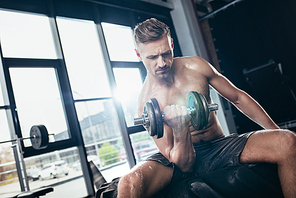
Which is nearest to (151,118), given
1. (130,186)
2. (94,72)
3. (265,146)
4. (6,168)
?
(130,186)

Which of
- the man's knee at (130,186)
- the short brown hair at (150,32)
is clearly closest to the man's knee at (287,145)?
the man's knee at (130,186)

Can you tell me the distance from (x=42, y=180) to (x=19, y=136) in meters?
1.85

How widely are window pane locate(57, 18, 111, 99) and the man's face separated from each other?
75.0 inches

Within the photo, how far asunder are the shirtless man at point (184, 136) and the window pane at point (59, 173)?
259 cm

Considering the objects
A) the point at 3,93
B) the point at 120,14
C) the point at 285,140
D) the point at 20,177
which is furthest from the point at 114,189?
the point at 120,14

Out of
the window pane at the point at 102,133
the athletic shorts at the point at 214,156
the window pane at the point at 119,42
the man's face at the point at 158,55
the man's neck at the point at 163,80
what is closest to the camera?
the athletic shorts at the point at 214,156

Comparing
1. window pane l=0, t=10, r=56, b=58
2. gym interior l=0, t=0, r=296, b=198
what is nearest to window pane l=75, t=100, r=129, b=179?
gym interior l=0, t=0, r=296, b=198

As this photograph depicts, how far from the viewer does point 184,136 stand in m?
1.17

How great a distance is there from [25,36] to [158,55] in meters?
2.42

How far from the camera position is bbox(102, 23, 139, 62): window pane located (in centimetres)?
373

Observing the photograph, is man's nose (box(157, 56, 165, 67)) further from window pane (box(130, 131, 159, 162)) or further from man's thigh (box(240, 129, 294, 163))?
window pane (box(130, 131, 159, 162))

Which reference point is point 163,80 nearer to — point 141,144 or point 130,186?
point 130,186

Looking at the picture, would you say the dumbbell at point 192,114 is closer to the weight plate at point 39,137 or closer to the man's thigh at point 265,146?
→ the man's thigh at point 265,146

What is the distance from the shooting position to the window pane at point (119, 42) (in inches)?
147
